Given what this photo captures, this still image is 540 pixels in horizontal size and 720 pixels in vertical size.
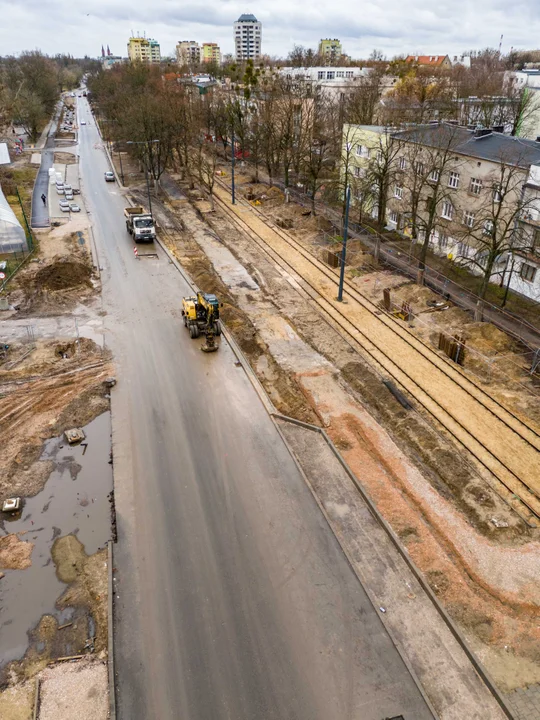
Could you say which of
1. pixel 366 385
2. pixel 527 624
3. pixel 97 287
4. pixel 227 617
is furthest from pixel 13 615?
pixel 97 287

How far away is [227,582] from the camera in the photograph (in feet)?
50.0

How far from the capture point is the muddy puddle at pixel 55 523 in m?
14.4

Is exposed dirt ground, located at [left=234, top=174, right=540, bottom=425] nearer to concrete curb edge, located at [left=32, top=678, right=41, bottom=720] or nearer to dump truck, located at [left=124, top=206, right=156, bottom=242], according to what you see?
dump truck, located at [left=124, top=206, right=156, bottom=242]

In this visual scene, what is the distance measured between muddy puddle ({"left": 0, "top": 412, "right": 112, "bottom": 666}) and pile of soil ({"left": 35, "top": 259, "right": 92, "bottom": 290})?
1607 cm

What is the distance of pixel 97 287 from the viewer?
117ft

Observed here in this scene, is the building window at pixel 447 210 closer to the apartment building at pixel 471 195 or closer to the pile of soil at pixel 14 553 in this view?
the apartment building at pixel 471 195

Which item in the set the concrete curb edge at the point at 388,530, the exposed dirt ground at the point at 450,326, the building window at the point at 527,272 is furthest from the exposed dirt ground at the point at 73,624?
the building window at the point at 527,272

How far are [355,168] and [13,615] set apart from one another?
49.8 meters

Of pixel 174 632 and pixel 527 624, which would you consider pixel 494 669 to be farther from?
pixel 174 632

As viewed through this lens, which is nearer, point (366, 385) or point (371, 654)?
point (371, 654)

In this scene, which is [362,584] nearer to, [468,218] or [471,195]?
[468,218]

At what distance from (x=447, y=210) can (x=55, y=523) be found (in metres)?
36.5

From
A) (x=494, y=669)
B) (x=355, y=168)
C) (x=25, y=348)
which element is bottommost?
(x=494, y=669)

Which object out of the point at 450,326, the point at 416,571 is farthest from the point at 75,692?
the point at 450,326
